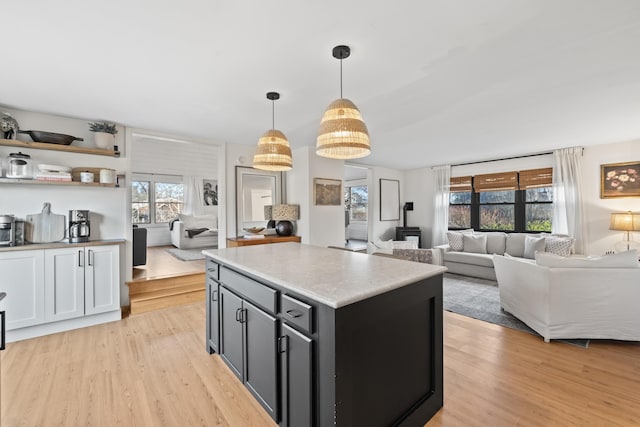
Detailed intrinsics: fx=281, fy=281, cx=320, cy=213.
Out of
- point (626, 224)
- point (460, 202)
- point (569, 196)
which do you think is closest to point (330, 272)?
point (626, 224)

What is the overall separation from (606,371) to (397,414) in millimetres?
1908

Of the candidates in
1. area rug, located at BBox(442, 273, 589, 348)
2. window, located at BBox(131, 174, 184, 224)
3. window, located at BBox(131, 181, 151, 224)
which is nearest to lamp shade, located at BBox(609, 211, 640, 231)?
area rug, located at BBox(442, 273, 589, 348)

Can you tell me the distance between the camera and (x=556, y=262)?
105 inches

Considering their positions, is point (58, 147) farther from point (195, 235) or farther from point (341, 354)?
point (195, 235)

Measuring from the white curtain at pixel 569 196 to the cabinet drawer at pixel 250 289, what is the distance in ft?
19.0

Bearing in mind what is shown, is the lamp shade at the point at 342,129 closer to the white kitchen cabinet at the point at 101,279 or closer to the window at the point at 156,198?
the white kitchen cabinet at the point at 101,279

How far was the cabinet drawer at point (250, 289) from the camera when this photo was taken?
1.58 m

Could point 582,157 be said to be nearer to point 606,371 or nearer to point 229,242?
point 606,371

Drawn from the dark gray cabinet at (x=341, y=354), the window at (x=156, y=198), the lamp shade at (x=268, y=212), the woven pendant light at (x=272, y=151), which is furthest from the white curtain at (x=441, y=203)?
the window at (x=156, y=198)

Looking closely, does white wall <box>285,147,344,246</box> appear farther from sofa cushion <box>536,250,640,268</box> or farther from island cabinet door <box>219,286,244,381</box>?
sofa cushion <box>536,250,640,268</box>

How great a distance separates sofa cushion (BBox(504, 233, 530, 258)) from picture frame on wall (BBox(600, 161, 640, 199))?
1.37 m

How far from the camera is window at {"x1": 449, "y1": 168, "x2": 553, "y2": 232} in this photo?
18.2 ft

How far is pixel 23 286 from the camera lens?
2.79 metres

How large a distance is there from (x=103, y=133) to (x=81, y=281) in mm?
1738
